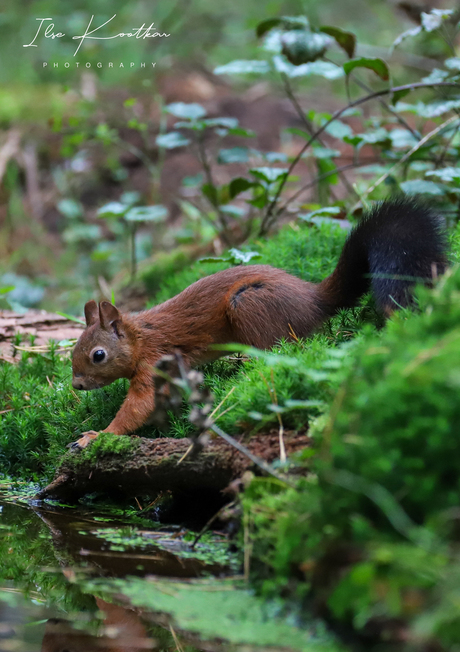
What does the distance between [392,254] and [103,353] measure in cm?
179

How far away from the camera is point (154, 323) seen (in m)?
4.23

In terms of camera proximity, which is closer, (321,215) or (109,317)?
(109,317)

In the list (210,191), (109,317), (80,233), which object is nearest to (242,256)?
(109,317)

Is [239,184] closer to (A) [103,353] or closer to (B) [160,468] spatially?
(A) [103,353]

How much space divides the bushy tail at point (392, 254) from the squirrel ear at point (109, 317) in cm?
137

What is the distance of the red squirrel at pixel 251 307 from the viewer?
3453mm

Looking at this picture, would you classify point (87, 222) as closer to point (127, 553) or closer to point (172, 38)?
point (172, 38)

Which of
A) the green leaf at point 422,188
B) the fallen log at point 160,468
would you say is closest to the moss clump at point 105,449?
the fallen log at point 160,468

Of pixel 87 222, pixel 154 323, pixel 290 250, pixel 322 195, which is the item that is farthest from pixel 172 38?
pixel 154 323

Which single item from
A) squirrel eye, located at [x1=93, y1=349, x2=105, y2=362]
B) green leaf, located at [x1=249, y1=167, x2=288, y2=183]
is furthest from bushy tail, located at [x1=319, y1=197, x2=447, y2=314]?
green leaf, located at [x1=249, y1=167, x2=288, y2=183]

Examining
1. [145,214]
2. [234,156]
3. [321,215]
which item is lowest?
[321,215]

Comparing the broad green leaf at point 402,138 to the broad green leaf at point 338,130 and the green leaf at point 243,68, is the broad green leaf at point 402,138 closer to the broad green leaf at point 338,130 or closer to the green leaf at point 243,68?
the broad green leaf at point 338,130

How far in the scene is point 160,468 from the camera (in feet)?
10.2

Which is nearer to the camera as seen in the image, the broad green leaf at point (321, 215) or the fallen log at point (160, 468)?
the fallen log at point (160, 468)
